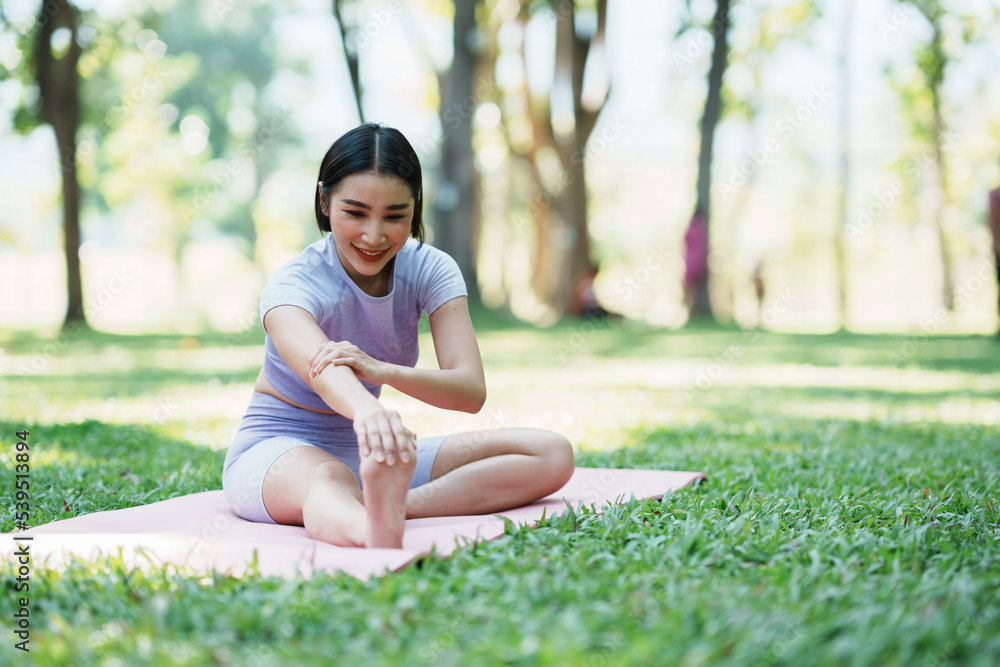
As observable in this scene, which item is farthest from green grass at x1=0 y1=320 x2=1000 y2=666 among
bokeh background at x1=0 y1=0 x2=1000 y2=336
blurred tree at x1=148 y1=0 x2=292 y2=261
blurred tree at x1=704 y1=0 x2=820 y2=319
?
blurred tree at x1=148 y1=0 x2=292 y2=261

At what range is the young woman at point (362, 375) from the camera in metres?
2.29

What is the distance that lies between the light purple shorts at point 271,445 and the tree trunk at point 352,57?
1213cm

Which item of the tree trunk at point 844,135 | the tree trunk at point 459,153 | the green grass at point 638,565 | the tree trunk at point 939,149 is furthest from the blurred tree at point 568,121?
the green grass at point 638,565

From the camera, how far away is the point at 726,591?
72.5 inches

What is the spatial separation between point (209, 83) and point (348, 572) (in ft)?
103

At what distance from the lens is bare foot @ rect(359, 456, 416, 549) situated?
6.72ft

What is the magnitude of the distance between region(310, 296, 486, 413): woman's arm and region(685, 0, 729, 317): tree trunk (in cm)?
1216

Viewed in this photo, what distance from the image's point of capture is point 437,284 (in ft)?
8.94

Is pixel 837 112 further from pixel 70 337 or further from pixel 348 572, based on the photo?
pixel 348 572

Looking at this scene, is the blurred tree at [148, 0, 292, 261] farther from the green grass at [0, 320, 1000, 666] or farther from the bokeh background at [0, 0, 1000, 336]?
the green grass at [0, 320, 1000, 666]

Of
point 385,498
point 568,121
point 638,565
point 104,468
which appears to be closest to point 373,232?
point 385,498

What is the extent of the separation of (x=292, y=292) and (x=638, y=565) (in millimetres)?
1250

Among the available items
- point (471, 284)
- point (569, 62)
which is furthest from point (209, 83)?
point (471, 284)

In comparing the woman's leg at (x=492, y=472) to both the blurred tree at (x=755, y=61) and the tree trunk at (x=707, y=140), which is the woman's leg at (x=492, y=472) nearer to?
the tree trunk at (x=707, y=140)
